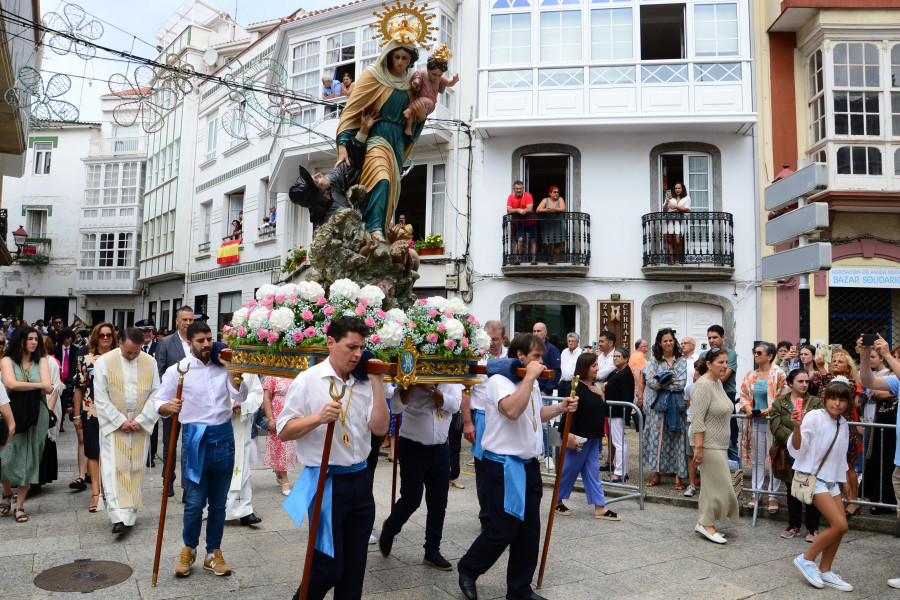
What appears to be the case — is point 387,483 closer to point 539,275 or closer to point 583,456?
point 583,456

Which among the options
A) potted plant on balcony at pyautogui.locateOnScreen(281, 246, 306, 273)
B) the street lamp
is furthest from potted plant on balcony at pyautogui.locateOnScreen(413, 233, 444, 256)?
the street lamp

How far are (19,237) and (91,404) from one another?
100ft

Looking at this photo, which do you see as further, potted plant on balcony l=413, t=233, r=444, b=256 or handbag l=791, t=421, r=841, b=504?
potted plant on balcony l=413, t=233, r=444, b=256

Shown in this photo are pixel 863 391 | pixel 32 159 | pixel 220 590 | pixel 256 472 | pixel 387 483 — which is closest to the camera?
pixel 220 590

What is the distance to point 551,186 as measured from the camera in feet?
56.9

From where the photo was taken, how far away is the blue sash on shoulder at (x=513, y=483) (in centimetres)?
468

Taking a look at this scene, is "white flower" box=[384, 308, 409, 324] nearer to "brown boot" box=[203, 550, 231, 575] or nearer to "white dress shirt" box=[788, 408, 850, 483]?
"brown boot" box=[203, 550, 231, 575]

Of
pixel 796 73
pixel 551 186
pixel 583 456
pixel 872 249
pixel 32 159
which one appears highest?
pixel 32 159

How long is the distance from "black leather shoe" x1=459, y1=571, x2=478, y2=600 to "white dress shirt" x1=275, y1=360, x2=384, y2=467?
1427mm

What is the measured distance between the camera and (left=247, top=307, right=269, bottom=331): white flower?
5.03 m

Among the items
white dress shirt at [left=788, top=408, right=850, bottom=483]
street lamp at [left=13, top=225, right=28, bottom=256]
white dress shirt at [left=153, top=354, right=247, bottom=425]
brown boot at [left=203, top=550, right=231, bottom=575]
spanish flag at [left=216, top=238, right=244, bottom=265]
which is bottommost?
brown boot at [left=203, top=550, right=231, bottom=575]

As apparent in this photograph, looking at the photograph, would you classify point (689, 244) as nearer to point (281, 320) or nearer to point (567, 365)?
point (567, 365)

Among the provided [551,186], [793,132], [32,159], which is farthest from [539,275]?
[32,159]

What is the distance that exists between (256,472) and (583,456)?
4785 mm
